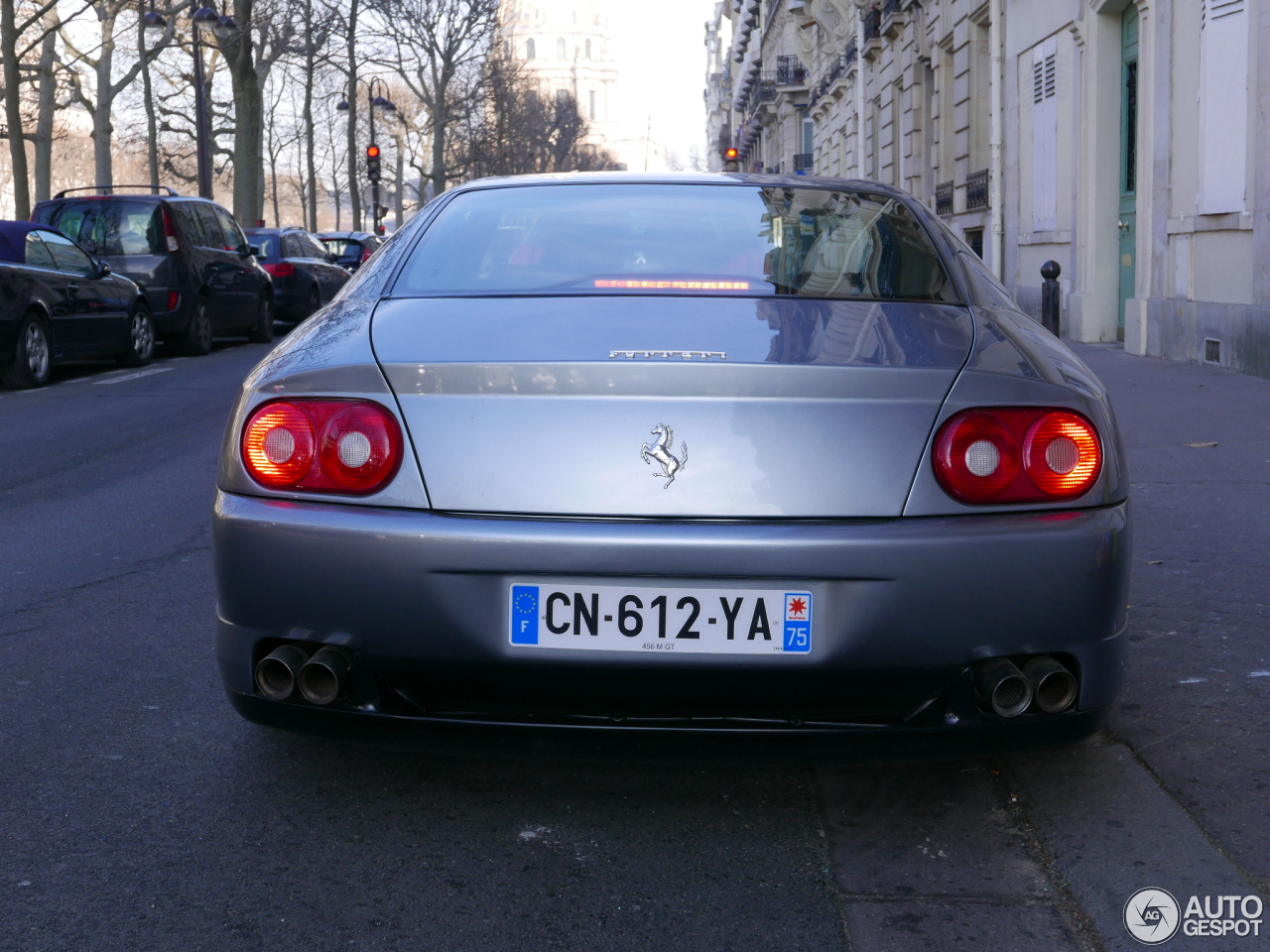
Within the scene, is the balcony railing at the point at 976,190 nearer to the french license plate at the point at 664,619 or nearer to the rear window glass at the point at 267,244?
the rear window glass at the point at 267,244

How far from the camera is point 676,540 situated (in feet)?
8.89

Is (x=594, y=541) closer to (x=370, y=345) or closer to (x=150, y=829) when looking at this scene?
(x=370, y=345)

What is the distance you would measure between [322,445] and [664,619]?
731 mm

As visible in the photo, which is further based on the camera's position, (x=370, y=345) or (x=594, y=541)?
(x=370, y=345)

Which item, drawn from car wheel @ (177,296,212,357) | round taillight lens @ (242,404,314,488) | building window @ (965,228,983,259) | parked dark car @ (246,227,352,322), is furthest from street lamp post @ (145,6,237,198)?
round taillight lens @ (242,404,314,488)

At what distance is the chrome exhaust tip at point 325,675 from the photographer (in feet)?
9.48

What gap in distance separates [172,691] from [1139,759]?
2468 millimetres

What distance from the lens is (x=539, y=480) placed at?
278 centimetres

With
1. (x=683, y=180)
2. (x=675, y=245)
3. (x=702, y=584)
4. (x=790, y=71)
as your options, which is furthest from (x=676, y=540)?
(x=790, y=71)

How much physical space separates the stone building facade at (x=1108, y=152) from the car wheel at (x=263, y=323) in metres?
9.50

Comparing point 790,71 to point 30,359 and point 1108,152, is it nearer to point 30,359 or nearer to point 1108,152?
point 1108,152

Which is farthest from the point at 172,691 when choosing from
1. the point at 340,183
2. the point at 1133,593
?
the point at 340,183

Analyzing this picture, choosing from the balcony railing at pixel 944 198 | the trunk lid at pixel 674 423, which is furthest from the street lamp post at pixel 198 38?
the trunk lid at pixel 674 423

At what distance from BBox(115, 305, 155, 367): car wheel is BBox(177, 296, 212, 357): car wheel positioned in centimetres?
92
